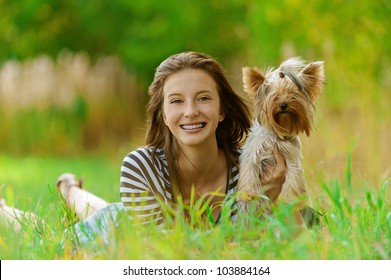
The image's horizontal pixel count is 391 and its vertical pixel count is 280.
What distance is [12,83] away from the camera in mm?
16469

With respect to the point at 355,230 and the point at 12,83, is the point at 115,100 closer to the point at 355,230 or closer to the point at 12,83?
the point at 12,83

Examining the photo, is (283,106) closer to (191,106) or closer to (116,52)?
(191,106)

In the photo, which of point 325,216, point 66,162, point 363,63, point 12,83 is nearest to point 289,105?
point 325,216

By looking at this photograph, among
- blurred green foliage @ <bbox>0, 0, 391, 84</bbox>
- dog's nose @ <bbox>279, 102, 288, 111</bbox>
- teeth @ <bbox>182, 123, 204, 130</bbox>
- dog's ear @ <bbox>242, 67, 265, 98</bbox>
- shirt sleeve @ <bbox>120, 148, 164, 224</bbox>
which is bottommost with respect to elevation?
shirt sleeve @ <bbox>120, 148, 164, 224</bbox>

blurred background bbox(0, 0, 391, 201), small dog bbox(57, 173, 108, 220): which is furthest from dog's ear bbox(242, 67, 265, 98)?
blurred background bbox(0, 0, 391, 201)

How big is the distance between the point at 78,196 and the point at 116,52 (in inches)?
517

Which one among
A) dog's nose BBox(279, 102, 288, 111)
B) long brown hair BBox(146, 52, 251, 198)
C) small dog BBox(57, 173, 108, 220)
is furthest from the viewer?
small dog BBox(57, 173, 108, 220)

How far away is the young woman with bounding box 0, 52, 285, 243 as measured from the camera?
443 centimetres

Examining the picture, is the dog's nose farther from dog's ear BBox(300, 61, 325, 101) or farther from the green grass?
the green grass

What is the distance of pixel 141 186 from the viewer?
4.54m

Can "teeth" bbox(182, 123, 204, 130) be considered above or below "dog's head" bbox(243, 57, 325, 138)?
below

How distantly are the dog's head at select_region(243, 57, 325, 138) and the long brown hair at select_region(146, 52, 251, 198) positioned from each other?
35cm

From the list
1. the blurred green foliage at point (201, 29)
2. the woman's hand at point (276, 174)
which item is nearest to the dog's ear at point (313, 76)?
the woman's hand at point (276, 174)

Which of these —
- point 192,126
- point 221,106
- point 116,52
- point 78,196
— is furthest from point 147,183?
point 116,52
